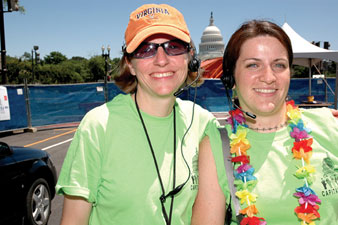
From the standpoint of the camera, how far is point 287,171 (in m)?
1.89

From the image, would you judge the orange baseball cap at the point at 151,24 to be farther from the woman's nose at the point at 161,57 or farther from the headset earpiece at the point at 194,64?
the headset earpiece at the point at 194,64

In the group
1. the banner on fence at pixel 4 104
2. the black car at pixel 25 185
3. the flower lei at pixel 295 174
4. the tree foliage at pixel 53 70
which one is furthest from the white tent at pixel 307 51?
the tree foliage at pixel 53 70

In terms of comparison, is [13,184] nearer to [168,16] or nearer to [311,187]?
[168,16]

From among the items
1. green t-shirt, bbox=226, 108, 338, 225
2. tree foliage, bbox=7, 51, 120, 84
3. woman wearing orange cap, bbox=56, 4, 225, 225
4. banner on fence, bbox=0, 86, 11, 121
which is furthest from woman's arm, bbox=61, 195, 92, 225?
tree foliage, bbox=7, 51, 120, 84

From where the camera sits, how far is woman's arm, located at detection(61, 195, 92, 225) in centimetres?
168

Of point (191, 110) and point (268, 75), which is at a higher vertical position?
point (268, 75)

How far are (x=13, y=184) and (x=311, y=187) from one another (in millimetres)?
3572

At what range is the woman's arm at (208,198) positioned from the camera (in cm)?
183

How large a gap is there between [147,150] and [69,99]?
1458cm

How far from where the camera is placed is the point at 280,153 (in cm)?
193

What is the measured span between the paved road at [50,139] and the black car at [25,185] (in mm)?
2967

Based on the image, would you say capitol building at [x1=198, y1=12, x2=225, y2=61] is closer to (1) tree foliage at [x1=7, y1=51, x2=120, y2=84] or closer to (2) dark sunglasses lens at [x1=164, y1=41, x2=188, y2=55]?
(1) tree foliage at [x1=7, y1=51, x2=120, y2=84]

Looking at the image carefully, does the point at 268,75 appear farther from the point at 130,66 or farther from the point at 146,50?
the point at 130,66

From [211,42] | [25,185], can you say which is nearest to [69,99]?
[25,185]
